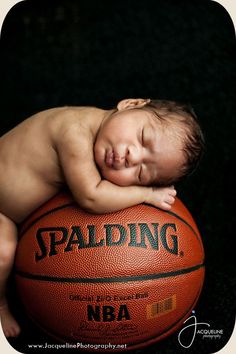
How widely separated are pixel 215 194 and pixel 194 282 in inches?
34.3

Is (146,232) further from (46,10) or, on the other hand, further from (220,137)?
(46,10)

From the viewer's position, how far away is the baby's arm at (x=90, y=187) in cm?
165

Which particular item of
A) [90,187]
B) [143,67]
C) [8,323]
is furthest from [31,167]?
[143,67]

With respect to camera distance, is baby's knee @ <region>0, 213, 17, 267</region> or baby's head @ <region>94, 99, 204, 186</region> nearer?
baby's head @ <region>94, 99, 204, 186</region>

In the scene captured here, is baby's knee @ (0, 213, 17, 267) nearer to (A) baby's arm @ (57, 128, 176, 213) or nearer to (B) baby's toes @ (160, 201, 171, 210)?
(A) baby's arm @ (57, 128, 176, 213)

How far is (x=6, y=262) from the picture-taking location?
179 cm

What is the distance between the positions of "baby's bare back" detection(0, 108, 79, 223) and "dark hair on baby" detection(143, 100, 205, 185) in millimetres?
Answer: 338

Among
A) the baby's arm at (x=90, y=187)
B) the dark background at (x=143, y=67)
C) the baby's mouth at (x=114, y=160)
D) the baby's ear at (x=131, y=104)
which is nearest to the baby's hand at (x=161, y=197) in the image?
the baby's arm at (x=90, y=187)

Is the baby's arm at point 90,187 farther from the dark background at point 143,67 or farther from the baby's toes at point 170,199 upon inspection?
the dark background at point 143,67

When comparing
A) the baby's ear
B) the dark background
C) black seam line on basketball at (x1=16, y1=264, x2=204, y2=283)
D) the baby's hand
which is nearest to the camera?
black seam line on basketball at (x1=16, y1=264, x2=204, y2=283)

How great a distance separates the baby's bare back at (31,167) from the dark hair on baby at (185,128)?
0.34m

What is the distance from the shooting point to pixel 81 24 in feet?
9.23

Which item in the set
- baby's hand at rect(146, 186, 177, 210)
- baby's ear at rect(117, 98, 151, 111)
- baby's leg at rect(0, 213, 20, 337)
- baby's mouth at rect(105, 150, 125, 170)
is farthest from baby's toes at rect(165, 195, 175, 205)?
baby's leg at rect(0, 213, 20, 337)

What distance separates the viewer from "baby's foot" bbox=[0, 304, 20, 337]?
192 centimetres
